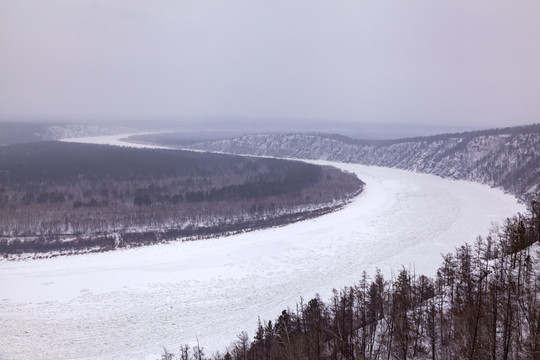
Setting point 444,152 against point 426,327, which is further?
point 444,152

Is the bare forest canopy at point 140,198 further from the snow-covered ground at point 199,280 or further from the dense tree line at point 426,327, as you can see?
the dense tree line at point 426,327

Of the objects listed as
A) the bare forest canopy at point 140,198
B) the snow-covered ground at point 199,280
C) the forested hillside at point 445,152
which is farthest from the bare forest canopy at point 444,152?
the snow-covered ground at point 199,280

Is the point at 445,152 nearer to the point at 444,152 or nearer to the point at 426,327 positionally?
the point at 444,152

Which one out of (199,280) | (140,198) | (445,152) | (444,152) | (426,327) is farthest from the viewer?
(444,152)

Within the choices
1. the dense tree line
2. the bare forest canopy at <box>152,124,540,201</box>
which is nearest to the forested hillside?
the bare forest canopy at <box>152,124,540,201</box>

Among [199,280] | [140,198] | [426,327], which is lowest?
[199,280]

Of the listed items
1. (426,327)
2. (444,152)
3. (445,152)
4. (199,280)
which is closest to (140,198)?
(199,280)

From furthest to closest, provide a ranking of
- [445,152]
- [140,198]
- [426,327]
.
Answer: [445,152] → [140,198] → [426,327]

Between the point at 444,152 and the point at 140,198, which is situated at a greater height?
the point at 444,152
